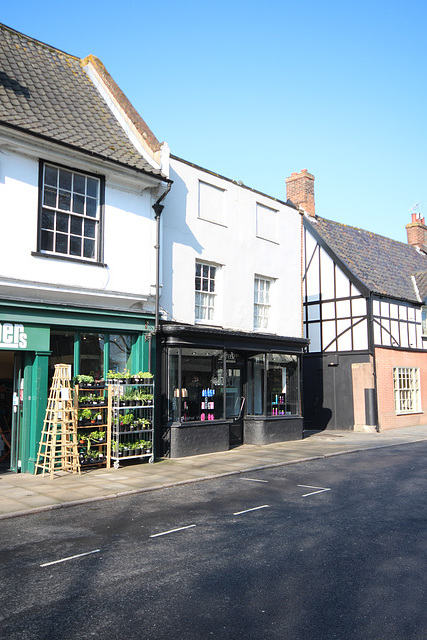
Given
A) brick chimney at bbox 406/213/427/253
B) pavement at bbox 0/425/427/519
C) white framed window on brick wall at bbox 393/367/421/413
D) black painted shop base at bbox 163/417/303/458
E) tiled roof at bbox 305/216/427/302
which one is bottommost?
pavement at bbox 0/425/427/519

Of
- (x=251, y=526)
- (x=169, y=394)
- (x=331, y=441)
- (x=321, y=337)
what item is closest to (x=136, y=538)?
(x=251, y=526)

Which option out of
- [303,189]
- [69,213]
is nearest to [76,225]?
[69,213]

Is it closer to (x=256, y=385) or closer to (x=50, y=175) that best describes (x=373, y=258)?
(x=256, y=385)

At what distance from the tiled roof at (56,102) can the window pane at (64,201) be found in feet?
3.61

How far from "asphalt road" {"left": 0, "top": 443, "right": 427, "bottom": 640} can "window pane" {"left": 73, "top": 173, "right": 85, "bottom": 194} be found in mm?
7125

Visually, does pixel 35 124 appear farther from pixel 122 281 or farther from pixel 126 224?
pixel 122 281

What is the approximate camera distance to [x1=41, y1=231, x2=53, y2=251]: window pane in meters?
11.6

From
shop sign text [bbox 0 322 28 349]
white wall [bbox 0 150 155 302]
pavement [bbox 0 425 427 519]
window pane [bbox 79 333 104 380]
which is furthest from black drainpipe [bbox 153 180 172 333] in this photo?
pavement [bbox 0 425 427 519]

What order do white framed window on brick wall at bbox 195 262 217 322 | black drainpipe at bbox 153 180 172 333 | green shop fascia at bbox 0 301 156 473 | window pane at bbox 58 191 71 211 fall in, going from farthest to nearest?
1. white framed window on brick wall at bbox 195 262 217 322
2. black drainpipe at bbox 153 180 172 333
3. window pane at bbox 58 191 71 211
4. green shop fascia at bbox 0 301 156 473

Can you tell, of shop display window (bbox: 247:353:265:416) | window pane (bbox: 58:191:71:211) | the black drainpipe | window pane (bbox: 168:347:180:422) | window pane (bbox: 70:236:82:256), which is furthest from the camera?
shop display window (bbox: 247:353:265:416)

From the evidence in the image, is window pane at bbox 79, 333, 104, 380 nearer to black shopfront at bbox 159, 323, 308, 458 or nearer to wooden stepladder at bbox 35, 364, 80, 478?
wooden stepladder at bbox 35, 364, 80, 478

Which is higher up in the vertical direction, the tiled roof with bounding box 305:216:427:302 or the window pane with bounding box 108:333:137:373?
the tiled roof with bounding box 305:216:427:302

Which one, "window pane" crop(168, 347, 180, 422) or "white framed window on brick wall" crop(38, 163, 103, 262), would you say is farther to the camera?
"window pane" crop(168, 347, 180, 422)

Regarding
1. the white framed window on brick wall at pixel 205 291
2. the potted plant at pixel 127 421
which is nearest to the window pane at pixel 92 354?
the potted plant at pixel 127 421
